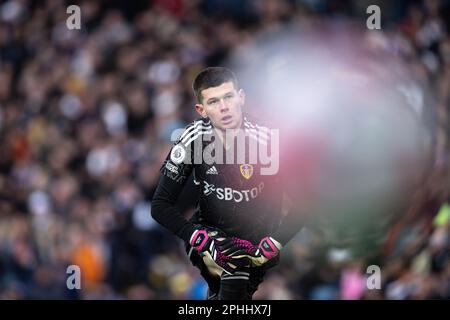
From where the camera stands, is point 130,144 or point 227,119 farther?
point 130,144

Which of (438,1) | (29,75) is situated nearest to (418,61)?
(438,1)

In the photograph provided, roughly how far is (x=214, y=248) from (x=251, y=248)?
0.65 ft

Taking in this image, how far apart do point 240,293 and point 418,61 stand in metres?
3.98

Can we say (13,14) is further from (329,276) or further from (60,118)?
(329,276)

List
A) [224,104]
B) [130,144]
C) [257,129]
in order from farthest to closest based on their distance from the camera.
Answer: [130,144]
[257,129]
[224,104]

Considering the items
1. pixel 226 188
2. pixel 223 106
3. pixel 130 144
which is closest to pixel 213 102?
pixel 223 106

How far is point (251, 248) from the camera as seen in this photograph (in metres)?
4.37

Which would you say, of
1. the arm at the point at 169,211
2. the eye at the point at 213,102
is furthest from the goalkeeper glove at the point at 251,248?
the eye at the point at 213,102

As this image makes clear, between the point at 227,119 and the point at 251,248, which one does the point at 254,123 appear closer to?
the point at 227,119

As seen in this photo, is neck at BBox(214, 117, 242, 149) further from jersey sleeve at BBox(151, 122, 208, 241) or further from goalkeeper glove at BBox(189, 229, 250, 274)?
goalkeeper glove at BBox(189, 229, 250, 274)

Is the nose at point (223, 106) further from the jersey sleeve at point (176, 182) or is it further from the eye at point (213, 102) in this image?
the jersey sleeve at point (176, 182)

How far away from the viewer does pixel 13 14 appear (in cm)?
1286

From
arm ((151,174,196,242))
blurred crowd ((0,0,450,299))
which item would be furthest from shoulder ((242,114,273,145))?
blurred crowd ((0,0,450,299))
